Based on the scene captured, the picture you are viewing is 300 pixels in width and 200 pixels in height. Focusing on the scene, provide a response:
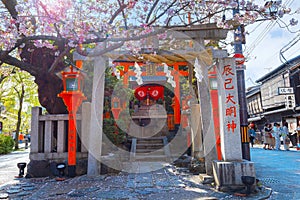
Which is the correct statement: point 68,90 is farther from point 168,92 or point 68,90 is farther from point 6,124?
point 6,124

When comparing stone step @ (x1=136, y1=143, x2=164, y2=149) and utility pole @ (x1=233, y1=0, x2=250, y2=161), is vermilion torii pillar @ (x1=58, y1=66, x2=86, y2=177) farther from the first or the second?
stone step @ (x1=136, y1=143, x2=164, y2=149)

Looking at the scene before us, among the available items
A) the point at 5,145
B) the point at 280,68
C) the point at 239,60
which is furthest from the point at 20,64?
the point at 280,68

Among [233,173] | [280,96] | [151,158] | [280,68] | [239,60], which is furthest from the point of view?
[280,68]

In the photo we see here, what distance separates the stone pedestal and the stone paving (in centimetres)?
28

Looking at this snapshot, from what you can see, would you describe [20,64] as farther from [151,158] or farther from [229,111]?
[151,158]

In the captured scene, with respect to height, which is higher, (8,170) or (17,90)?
(17,90)

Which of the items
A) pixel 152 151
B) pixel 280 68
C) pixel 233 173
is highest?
pixel 280 68

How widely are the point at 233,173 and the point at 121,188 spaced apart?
2.92m

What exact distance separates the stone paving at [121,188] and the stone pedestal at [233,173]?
0.28 metres

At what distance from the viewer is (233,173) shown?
6.04 metres

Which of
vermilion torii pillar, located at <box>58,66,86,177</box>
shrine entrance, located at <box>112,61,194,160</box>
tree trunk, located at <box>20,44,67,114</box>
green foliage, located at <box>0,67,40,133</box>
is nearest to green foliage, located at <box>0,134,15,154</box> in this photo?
green foliage, located at <box>0,67,40,133</box>

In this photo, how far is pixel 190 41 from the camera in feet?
27.2

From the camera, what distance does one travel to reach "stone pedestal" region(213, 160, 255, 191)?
5992 millimetres

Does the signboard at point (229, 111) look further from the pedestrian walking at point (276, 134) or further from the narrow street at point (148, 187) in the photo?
the pedestrian walking at point (276, 134)
